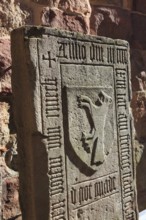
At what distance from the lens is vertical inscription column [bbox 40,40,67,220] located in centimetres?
159

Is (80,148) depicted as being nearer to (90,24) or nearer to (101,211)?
(101,211)

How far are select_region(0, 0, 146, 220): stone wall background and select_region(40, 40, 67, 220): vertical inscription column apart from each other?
0.89 ft

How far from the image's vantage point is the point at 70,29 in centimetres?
222

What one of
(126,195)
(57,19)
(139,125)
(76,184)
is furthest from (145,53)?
(76,184)

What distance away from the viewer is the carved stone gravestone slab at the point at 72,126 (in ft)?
5.13

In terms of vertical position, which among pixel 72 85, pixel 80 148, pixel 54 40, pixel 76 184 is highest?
pixel 54 40

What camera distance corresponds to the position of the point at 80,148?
1704mm

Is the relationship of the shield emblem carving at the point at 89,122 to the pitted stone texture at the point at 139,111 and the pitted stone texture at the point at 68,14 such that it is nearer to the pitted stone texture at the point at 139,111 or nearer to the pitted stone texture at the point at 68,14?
the pitted stone texture at the point at 68,14

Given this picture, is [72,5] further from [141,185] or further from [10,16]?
[141,185]

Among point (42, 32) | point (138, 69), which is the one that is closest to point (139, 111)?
point (138, 69)

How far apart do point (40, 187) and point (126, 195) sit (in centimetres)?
52

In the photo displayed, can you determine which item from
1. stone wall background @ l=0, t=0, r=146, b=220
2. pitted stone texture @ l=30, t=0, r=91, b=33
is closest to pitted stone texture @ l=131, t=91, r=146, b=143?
stone wall background @ l=0, t=0, r=146, b=220

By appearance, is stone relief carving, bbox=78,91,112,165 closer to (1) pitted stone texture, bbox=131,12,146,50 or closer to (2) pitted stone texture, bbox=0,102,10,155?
(2) pitted stone texture, bbox=0,102,10,155

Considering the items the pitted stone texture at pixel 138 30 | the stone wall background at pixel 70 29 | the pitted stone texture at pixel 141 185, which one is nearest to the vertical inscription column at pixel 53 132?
the stone wall background at pixel 70 29
